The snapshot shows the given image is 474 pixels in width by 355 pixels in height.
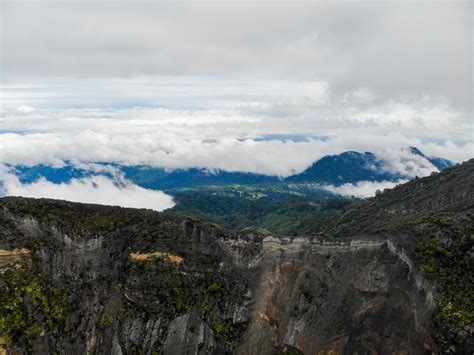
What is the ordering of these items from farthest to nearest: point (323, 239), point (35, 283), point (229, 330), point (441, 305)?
point (323, 239)
point (229, 330)
point (35, 283)
point (441, 305)

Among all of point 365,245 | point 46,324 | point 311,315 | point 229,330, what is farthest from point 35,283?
point 365,245

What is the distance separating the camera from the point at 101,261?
57219 mm

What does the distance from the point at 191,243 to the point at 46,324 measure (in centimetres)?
2150

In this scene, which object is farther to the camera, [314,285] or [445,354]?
[314,285]

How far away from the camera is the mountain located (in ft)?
157

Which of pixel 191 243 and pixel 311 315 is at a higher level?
pixel 191 243

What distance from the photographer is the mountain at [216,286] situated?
4791 cm

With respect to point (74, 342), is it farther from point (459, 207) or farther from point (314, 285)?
point (459, 207)

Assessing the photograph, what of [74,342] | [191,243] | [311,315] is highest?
[191,243]

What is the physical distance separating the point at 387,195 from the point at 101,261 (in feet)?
377

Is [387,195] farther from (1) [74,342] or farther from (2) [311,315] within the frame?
(1) [74,342]

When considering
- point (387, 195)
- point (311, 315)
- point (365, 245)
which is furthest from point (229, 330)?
point (387, 195)

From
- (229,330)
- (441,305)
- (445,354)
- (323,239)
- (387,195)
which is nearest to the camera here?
(445,354)

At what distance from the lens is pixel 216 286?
186 ft
